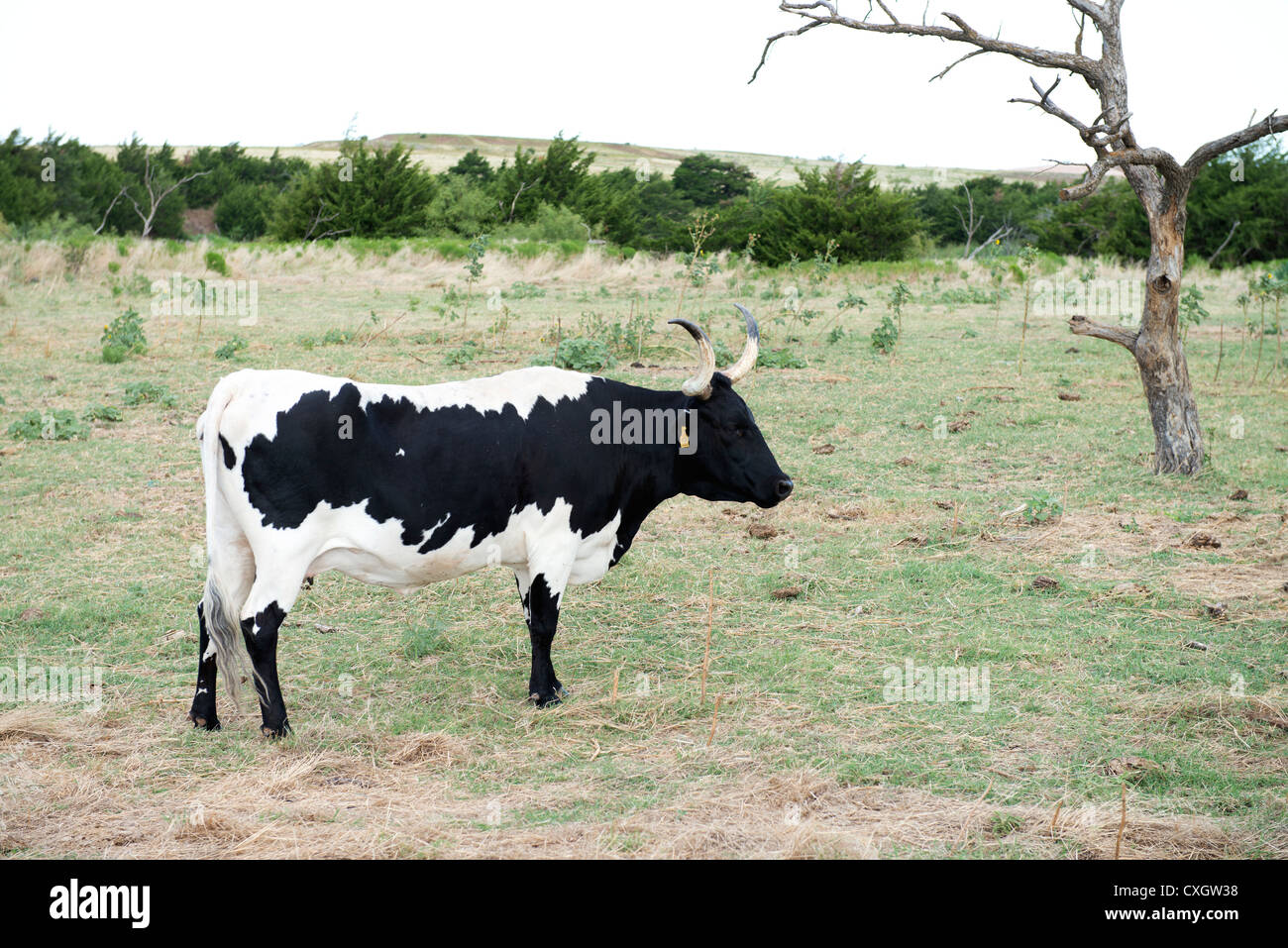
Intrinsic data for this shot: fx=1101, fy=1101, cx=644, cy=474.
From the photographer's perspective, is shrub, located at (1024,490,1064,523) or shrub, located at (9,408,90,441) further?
shrub, located at (9,408,90,441)

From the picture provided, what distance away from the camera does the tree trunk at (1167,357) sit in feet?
30.1

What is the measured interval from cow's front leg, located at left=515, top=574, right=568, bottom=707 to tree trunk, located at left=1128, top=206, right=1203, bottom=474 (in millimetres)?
6351

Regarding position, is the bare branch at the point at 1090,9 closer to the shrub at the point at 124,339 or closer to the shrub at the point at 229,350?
the shrub at the point at 229,350

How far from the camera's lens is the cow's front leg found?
527 centimetres

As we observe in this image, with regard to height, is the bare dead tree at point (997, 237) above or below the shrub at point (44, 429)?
above

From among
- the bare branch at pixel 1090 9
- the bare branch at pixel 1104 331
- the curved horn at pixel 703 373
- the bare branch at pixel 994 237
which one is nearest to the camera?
the curved horn at pixel 703 373

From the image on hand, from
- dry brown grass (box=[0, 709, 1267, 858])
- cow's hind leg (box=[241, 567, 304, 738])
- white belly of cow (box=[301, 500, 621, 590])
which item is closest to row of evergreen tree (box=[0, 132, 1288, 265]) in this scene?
white belly of cow (box=[301, 500, 621, 590])

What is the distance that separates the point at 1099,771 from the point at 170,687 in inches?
167

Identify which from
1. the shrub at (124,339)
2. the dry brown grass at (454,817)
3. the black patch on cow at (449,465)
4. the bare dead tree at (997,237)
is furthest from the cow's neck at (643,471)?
the bare dead tree at (997,237)

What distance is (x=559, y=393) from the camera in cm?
542

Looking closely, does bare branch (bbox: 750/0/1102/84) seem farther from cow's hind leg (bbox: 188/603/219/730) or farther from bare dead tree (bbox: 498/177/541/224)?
bare dead tree (bbox: 498/177/541/224)

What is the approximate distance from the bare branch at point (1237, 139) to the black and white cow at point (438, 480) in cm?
532

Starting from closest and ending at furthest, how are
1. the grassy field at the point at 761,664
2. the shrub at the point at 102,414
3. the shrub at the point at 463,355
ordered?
the grassy field at the point at 761,664, the shrub at the point at 102,414, the shrub at the point at 463,355

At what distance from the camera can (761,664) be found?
5.79 meters
